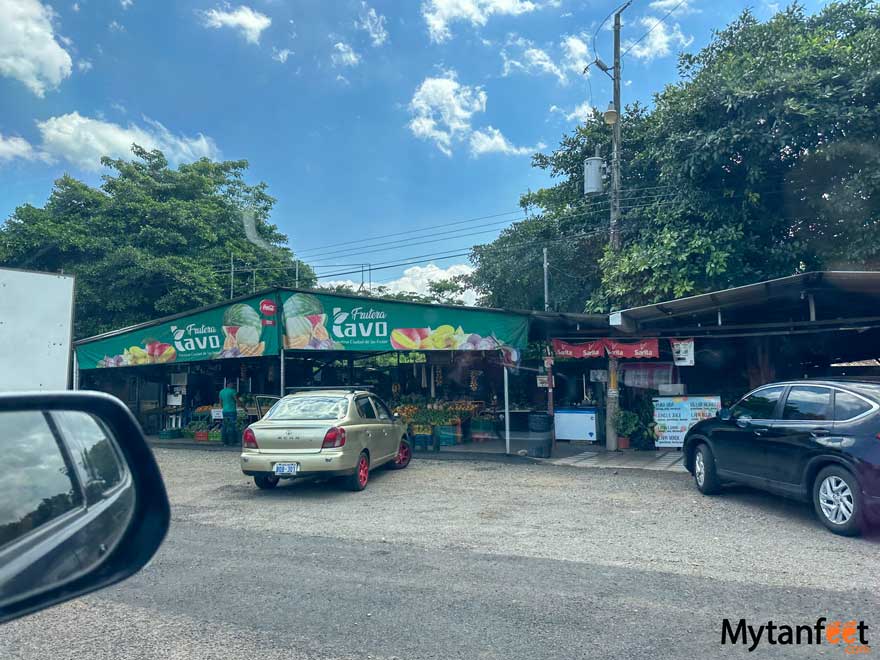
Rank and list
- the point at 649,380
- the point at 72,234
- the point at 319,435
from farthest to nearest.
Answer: the point at 72,234 → the point at 649,380 → the point at 319,435

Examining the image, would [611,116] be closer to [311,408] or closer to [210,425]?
[311,408]

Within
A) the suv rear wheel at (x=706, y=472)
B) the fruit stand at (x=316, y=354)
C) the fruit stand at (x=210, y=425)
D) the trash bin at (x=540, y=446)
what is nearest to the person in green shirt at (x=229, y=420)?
the fruit stand at (x=210, y=425)

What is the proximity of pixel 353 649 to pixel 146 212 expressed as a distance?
85.5ft

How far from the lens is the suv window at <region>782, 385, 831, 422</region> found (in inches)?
271

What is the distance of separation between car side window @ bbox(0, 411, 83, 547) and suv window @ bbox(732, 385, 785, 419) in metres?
7.86

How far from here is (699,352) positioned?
15.9 m

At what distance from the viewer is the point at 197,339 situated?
1622 centimetres

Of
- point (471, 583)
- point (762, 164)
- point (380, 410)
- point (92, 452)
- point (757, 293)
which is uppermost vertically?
point (762, 164)

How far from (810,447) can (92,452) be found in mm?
Result: 7184

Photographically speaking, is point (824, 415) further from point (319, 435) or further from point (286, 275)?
point (286, 275)

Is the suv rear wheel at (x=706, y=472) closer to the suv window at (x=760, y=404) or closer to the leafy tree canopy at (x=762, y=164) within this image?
the suv window at (x=760, y=404)

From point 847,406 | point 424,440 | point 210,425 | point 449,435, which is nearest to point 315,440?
point 424,440

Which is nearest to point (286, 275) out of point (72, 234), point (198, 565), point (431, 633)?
point (72, 234)

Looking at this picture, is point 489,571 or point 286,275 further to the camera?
point 286,275
